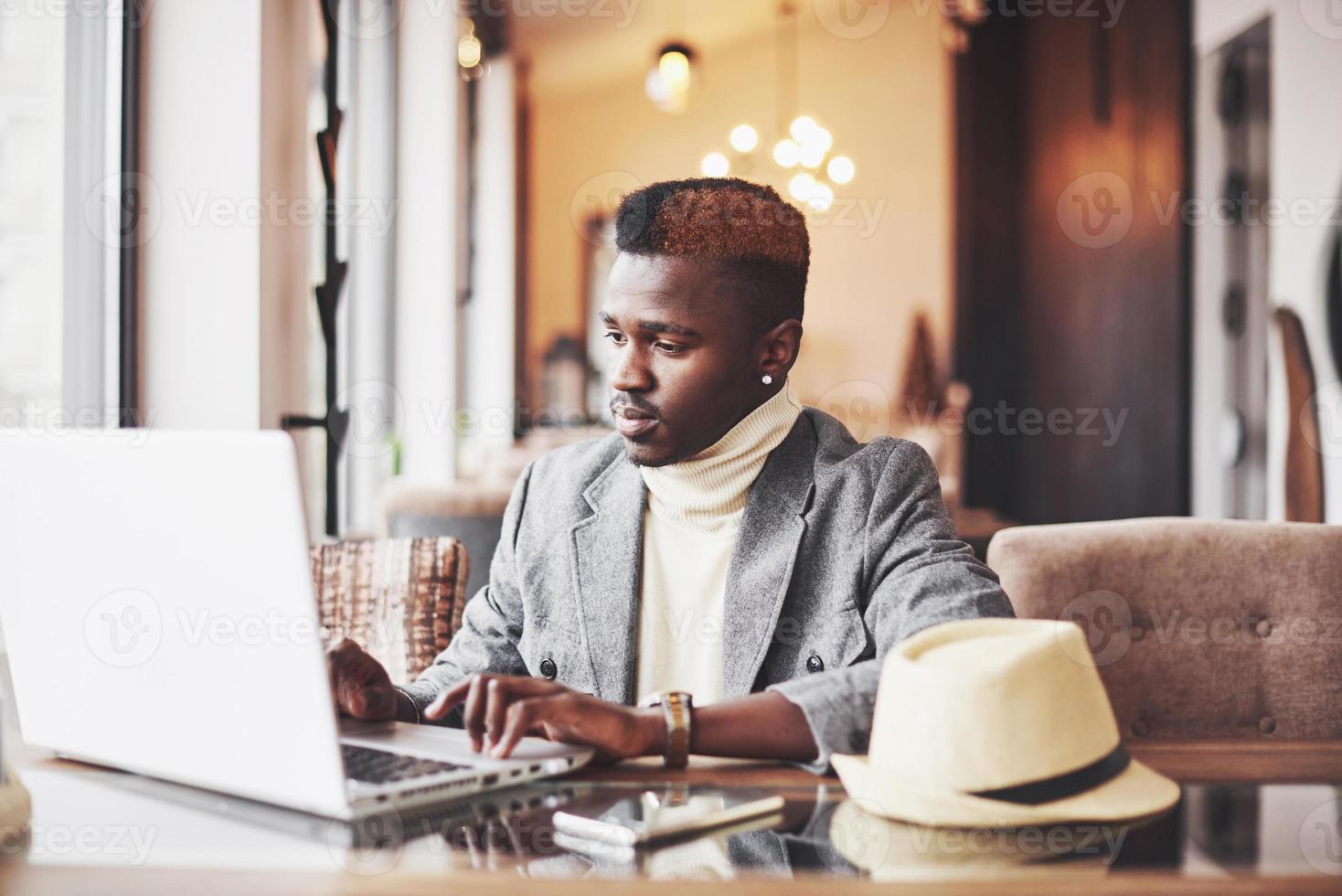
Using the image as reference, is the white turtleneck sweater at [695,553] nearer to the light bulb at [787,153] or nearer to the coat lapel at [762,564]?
the coat lapel at [762,564]

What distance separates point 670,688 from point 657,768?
38 cm

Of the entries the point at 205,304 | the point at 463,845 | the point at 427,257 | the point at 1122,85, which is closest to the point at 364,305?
the point at 427,257

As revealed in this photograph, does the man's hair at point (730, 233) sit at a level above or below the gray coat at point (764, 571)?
above

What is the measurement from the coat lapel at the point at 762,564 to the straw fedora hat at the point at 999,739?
437 millimetres

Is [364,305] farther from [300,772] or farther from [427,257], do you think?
[300,772]

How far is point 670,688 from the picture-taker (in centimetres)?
150

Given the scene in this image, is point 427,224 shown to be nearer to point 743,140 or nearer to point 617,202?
point 743,140

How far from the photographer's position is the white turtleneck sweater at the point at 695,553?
1.50 m

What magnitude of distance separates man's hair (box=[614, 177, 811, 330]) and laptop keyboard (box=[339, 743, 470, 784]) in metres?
0.70

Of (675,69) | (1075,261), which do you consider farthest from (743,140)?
(1075,261)

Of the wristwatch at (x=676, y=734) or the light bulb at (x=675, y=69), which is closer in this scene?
the wristwatch at (x=676, y=734)

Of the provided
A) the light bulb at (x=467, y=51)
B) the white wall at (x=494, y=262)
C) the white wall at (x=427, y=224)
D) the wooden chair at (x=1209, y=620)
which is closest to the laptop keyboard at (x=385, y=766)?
the wooden chair at (x=1209, y=620)

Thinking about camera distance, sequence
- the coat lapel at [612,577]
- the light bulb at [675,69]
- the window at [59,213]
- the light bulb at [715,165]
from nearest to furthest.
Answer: the coat lapel at [612,577]
the window at [59,213]
the light bulb at [675,69]
the light bulb at [715,165]

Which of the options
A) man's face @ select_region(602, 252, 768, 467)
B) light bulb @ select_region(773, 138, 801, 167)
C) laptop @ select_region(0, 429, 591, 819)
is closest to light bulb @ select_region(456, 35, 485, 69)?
light bulb @ select_region(773, 138, 801, 167)
